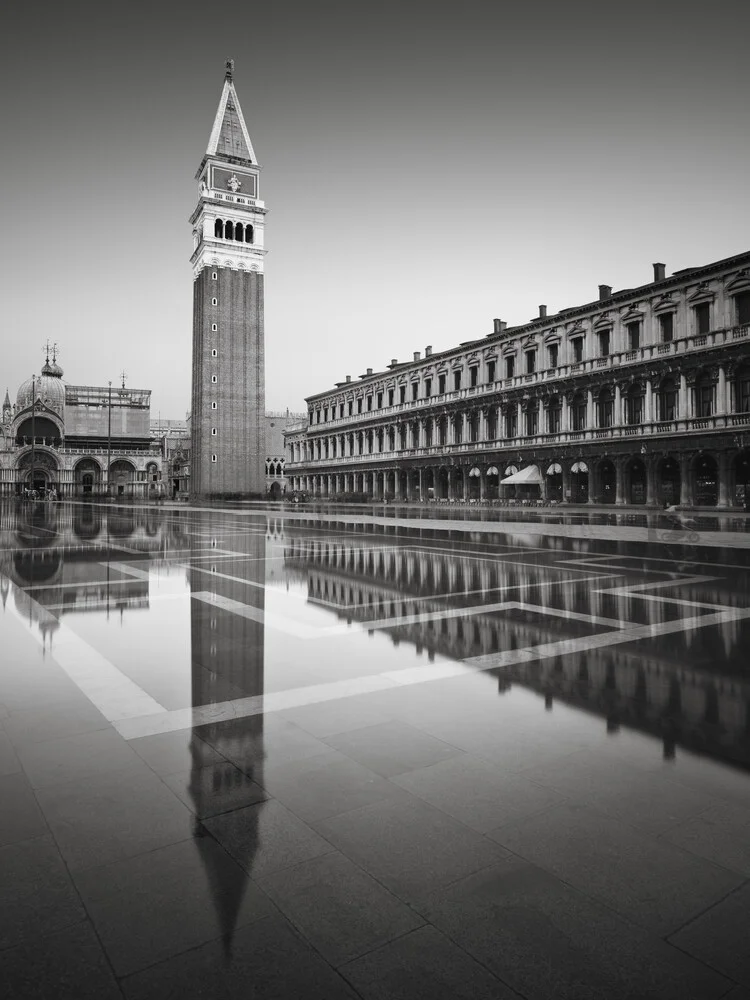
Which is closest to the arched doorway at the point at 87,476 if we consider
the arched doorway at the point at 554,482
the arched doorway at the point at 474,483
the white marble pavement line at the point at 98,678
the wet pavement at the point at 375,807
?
the arched doorway at the point at 474,483

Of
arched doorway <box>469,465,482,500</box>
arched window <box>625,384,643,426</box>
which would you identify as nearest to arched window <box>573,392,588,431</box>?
arched window <box>625,384,643,426</box>

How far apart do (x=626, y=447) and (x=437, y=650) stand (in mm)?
38407

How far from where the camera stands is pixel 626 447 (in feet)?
135

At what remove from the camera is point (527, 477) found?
4559cm

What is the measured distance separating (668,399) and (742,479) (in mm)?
6802

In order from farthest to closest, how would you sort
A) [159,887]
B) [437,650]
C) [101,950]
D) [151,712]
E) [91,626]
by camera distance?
1. [91,626]
2. [437,650]
3. [151,712]
4. [159,887]
5. [101,950]

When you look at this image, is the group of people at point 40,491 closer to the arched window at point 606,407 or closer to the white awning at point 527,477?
the white awning at point 527,477

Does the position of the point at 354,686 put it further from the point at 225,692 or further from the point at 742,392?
the point at 742,392

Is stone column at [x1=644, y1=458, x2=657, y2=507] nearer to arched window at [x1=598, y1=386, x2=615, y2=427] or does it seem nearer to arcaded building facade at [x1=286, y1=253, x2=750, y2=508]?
arcaded building facade at [x1=286, y1=253, x2=750, y2=508]

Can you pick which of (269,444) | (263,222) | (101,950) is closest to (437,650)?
(101,950)

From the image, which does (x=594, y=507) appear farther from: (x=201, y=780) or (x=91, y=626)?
(x=201, y=780)

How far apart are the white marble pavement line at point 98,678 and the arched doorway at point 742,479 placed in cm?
3638

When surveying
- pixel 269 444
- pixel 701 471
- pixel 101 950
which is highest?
pixel 269 444

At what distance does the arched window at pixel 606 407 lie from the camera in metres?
43.2
